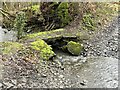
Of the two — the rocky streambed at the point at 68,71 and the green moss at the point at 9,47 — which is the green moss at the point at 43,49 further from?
the green moss at the point at 9,47

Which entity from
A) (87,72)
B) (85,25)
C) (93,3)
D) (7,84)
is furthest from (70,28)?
A: (7,84)

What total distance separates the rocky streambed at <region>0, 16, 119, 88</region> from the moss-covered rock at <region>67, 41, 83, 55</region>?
0.47ft

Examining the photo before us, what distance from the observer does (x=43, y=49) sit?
7.14m

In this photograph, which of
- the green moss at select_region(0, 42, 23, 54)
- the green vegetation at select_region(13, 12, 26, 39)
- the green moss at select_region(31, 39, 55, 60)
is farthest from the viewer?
the green vegetation at select_region(13, 12, 26, 39)

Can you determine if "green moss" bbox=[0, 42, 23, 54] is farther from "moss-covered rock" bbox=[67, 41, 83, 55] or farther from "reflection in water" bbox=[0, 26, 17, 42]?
"moss-covered rock" bbox=[67, 41, 83, 55]

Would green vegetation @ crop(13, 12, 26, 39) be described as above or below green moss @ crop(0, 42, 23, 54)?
above

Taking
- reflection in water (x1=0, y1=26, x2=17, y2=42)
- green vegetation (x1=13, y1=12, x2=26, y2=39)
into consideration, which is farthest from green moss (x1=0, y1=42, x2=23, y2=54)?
reflection in water (x1=0, y1=26, x2=17, y2=42)

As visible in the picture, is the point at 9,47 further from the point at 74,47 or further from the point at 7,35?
the point at 7,35

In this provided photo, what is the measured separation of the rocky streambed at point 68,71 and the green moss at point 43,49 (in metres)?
0.18

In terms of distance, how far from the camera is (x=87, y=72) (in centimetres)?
654

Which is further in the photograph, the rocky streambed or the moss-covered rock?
the moss-covered rock

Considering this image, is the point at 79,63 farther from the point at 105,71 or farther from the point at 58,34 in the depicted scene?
the point at 58,34

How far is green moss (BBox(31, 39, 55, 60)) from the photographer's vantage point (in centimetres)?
699

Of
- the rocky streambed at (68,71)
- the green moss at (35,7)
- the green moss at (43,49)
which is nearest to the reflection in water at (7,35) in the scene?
the green moss at (35,7)
